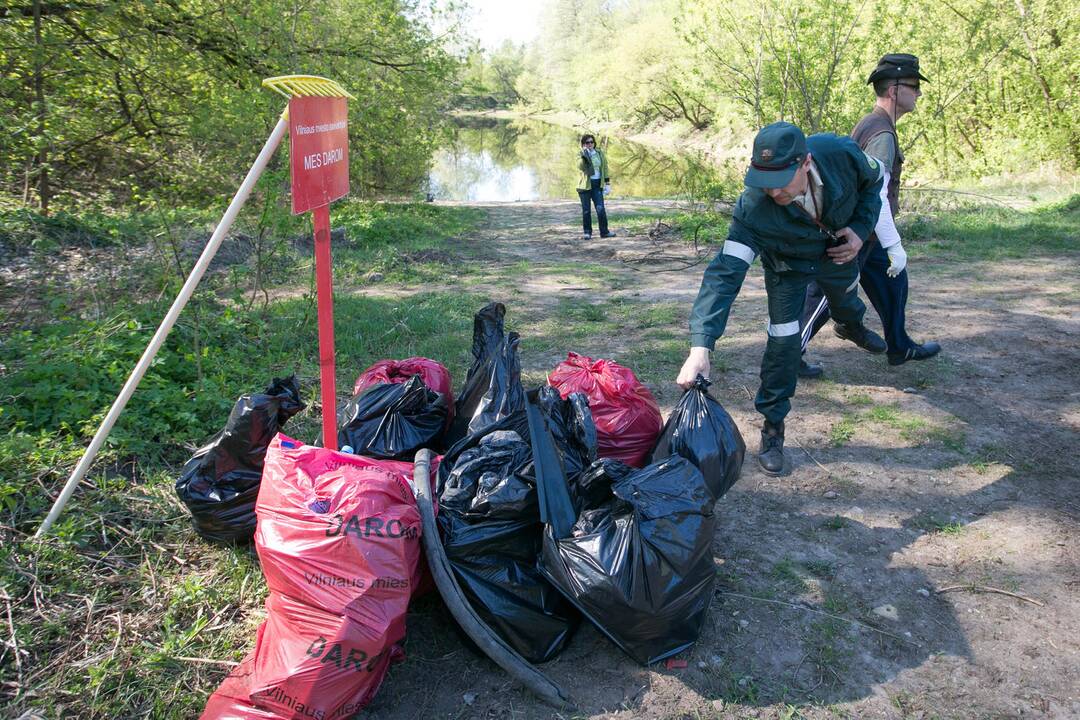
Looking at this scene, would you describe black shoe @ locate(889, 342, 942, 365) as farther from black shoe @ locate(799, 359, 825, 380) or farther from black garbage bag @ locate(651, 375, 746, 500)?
black garbage bag @ locate(651, 375, 746, 500)

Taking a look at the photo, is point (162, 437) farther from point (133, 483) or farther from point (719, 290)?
point (719, 290)

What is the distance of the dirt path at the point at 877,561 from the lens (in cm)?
206

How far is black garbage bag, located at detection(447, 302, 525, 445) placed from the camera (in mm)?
2848

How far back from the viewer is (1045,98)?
11703 millimetres

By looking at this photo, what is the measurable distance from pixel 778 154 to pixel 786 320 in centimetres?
80

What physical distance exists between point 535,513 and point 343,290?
15.3 ft

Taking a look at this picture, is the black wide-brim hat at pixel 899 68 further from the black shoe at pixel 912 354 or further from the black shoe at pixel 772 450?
the black shoe at pixel 772 450

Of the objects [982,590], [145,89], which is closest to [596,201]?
[145,89]

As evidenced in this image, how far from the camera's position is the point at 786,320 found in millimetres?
3076

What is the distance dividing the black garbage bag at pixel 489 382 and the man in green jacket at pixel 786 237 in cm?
73

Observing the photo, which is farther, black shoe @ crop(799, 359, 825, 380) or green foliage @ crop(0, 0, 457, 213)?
green foliage @ crop(0, 0, 457, 213)

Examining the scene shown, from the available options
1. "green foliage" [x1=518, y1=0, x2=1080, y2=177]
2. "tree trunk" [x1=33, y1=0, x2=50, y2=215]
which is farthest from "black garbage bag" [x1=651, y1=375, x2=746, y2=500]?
"green foliage" [x1=518, y1=0, x2=1080, y2=177]

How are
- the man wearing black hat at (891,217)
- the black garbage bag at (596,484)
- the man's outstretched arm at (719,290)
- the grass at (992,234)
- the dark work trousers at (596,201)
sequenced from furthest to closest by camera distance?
the dark work trousers at (596,201), the grass at (992,234), the man wearing black hat at (891,217), the man's outstretched arm at (719,290), the black garbage bag at (596,484)

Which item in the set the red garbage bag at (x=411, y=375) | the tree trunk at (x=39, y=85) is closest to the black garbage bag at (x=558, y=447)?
the red garbage bag at (x=411, y=375)
